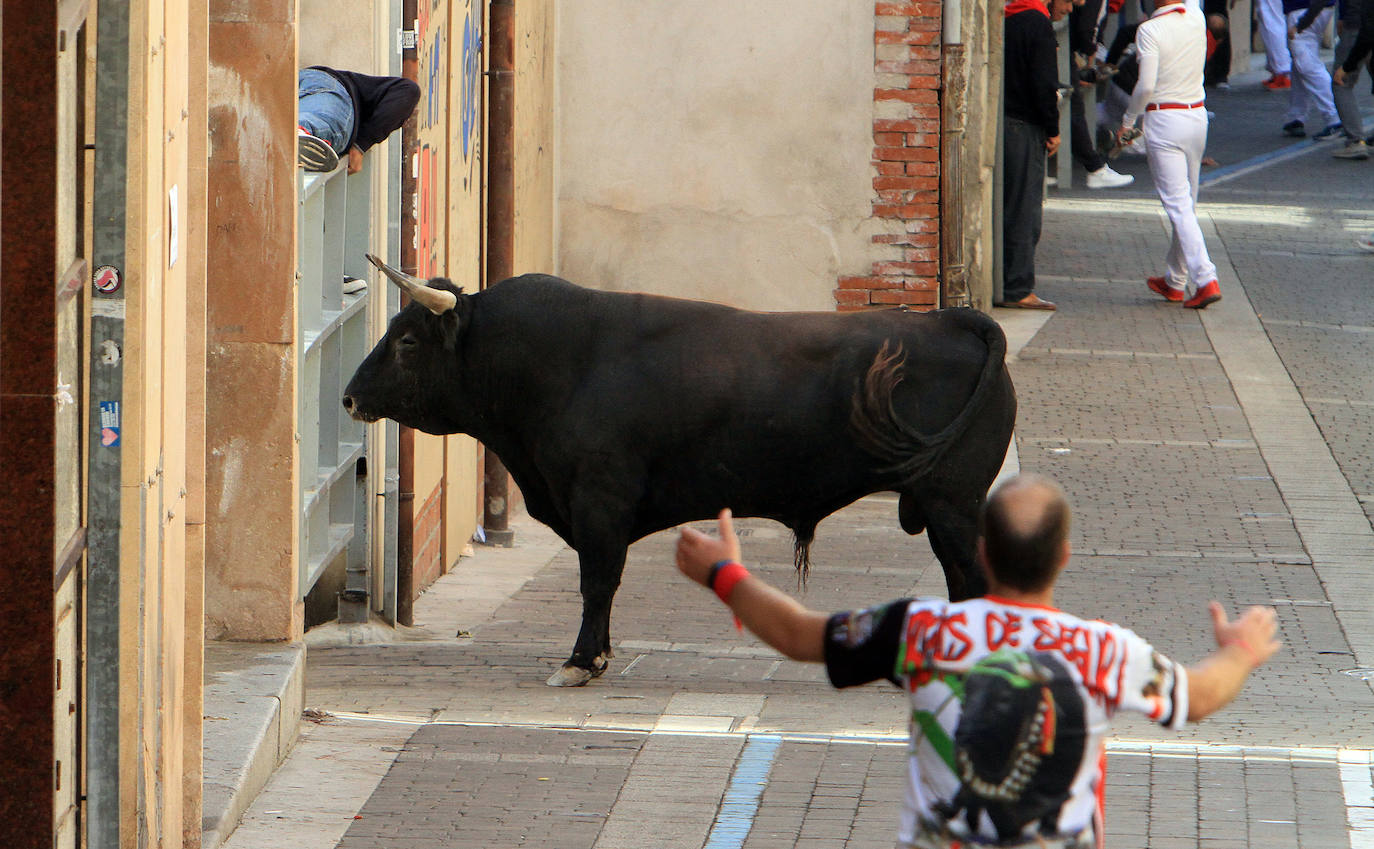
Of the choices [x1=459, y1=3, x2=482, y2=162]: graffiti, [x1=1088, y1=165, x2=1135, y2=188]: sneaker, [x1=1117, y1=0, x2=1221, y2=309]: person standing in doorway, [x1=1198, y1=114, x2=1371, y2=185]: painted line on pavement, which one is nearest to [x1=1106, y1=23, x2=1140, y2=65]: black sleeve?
[x1=1088, y1=165, x2=1135, y2=188]: sneaker

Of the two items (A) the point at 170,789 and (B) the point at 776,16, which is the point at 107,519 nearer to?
(A) the point at 170,789

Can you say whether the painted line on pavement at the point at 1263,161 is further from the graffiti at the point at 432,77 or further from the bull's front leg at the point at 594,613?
the bull's front leg at the point at 594,613

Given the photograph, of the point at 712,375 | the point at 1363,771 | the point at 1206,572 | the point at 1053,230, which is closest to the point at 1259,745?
the point at 1363,771

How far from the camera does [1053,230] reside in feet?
65.9

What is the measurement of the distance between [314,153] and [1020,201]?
9766 mm

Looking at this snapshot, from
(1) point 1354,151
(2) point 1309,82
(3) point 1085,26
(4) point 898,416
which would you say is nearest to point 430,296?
(4) point 898,416

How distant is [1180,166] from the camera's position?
52.6 feet

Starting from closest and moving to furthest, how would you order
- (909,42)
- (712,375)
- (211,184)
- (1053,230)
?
1. (211,184)
2. (712,375)
3. (909,42)
4. (1053,230)

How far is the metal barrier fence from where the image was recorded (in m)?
7.73

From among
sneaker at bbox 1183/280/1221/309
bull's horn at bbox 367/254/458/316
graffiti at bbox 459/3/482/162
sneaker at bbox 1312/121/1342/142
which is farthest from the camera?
sneaker at bbox 1312/121/1342/142

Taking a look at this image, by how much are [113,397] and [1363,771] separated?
404 centimetres

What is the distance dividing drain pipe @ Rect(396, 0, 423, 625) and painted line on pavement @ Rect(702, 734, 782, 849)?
8.66 feet

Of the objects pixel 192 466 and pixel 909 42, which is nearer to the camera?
pixel 192 466

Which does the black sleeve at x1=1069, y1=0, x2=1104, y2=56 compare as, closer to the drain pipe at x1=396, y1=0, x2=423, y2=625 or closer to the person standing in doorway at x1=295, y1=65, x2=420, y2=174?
the drain pipe at x1=396, y1=0, x2=423, y2=625
